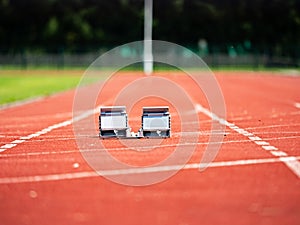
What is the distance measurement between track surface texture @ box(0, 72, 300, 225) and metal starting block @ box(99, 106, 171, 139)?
0.24 meters

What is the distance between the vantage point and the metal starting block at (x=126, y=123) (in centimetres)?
1172

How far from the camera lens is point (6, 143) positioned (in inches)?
461

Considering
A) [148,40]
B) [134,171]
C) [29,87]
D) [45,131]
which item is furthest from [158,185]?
[148,40]

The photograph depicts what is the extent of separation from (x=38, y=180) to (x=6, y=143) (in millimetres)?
3866

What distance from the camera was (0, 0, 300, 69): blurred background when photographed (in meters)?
70.9

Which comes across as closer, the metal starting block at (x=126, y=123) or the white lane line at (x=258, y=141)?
the white lane line at (x=258, y=141)

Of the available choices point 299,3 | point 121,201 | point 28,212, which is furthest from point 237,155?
point 299,3

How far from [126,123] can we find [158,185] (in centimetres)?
438

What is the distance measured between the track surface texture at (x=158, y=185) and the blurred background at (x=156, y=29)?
57.1 metres

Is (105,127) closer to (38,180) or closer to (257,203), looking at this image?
(38,180)

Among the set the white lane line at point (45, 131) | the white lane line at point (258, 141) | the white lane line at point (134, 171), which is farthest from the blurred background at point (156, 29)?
the white lane line at point (134, 171)

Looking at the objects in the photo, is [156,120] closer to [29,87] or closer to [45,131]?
[45,131]

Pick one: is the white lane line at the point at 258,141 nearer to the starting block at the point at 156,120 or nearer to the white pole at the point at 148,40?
the starting block at the point at 156,120

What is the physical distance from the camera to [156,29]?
3009 inches
